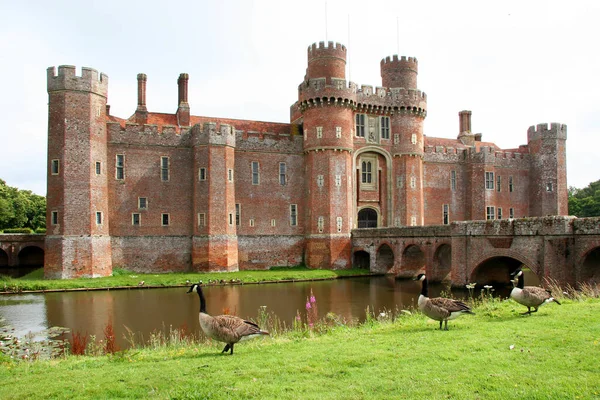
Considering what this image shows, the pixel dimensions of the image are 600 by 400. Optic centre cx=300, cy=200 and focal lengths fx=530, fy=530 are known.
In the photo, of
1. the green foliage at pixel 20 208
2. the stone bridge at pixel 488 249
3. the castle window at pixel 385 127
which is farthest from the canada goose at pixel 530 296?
the green foliage at pixel 20 208

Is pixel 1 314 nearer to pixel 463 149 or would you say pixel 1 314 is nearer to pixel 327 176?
pixel 327 176

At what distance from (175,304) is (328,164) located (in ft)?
54.8

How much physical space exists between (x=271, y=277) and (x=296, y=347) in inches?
803

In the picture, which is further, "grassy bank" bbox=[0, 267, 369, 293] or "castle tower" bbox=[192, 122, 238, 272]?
"castle tower" bbox=[192, 122, 238, 272]

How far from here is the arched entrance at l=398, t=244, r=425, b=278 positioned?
31.5 m

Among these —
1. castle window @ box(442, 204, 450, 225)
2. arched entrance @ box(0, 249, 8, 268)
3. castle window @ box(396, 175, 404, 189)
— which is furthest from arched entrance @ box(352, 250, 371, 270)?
arched entrance @ box(0, 249, 8, 268)

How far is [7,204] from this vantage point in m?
53.5

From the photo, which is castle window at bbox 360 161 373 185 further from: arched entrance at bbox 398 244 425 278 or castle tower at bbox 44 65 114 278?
castle tower at bbox 44 65 114 278

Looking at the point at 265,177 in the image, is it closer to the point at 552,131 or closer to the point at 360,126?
the point at 360,126

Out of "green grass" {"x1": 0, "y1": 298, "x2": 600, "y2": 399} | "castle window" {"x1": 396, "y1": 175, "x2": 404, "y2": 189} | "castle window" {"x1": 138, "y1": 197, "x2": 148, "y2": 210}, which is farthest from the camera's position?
"castle window" {"x1": 396, "y1": 175, "x2": 404, "y2": 189}

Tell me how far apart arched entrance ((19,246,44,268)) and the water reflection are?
15.7 metres

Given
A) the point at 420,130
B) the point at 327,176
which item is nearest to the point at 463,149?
the point at 420,130

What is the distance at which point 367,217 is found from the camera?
3891 centimetres

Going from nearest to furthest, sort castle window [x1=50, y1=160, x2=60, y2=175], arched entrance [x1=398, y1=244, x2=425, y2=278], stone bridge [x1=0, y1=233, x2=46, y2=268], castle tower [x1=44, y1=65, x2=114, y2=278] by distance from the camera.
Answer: castle tower [x1=44, y1=65, x2=114, y2=278] → castle window [x1=50, y1=160, x2=60, y2=175] → arched entrance [x1=398, y1=244, x2=425, y2=278] → stone bridge [x1=0, y1=233, x2=46, y2=268]
